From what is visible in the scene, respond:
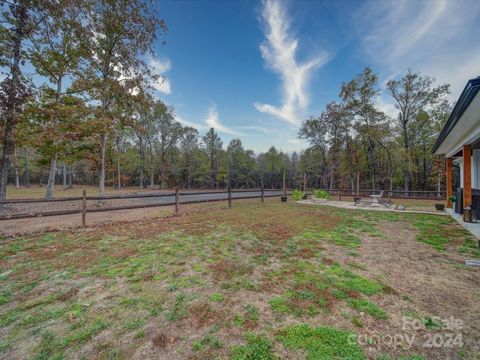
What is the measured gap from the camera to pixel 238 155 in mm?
38656

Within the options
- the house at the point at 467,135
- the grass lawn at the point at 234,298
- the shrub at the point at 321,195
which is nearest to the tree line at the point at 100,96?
the shrub at the point at 321,195

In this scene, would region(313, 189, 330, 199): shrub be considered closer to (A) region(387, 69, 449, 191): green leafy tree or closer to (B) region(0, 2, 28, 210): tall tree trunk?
(A) region(387, 69, 449, 191): green leafy tree

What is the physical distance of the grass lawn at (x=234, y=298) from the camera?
1.77 meters

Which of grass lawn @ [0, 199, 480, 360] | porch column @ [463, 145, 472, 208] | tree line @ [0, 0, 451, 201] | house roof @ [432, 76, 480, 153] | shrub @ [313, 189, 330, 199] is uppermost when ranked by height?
tree line @ [0, 0, 451, 201]

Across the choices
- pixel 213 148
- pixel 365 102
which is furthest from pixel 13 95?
pixel 213 148

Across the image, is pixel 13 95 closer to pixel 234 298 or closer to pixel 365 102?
pixel 234 298

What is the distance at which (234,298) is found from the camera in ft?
8.41

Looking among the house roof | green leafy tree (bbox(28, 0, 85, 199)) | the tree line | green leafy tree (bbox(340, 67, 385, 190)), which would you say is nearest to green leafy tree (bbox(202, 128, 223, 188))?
the tree line

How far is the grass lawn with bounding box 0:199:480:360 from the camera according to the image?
69.9 inches

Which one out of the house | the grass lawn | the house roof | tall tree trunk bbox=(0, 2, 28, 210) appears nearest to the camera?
the grass lawn

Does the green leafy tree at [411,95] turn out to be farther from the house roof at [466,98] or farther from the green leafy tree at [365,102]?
the house roof at [466,98]

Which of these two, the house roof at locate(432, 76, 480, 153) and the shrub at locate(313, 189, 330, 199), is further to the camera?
the shrub at locate(313, 189, 330, 199)

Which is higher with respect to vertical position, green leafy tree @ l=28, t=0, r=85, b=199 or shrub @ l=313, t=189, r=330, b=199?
green leafy tree @ l=28, t=0, r=85, b=199

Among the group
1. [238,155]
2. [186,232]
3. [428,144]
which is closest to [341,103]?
[428,144]
